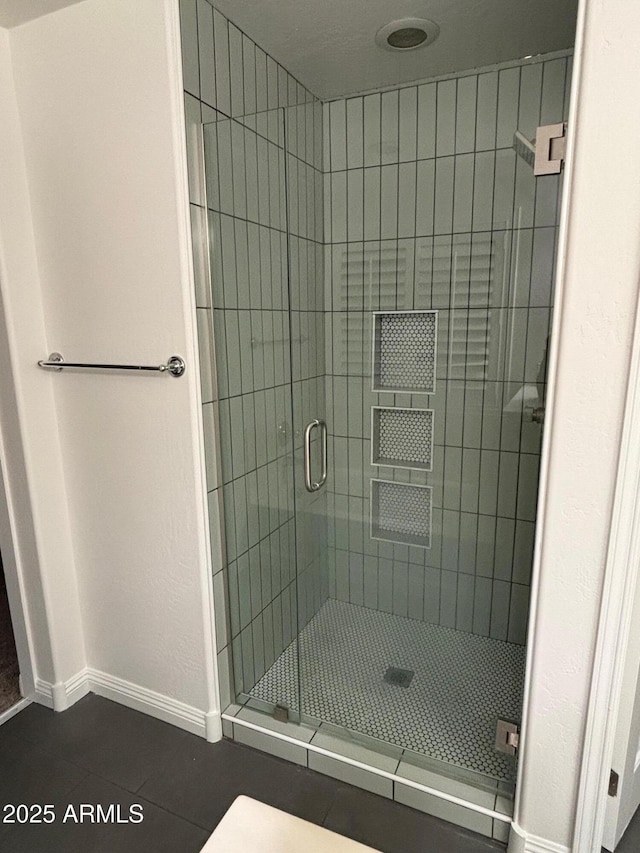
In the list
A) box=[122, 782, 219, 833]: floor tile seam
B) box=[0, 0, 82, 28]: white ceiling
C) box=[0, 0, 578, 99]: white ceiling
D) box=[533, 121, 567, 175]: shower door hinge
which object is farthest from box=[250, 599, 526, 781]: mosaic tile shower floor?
box=[0, 0, 82, 28]: white ceiling

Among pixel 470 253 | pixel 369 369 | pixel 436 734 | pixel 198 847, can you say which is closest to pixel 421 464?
pixel 369 369

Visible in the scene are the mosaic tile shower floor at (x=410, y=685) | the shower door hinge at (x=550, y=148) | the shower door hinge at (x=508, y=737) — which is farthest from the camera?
the mosaic tile shower floor at (x=410, y=685)

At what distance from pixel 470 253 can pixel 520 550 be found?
1.10 metres

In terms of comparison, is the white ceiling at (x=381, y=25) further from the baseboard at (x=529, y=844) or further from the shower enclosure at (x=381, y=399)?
the baseboard at (x=529, y=844)

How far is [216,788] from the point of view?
1.59 meters

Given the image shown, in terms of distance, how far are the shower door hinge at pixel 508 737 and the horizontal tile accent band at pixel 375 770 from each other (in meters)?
0.16

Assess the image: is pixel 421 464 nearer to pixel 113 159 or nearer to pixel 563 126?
pixel 563 126

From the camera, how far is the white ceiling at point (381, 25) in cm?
150

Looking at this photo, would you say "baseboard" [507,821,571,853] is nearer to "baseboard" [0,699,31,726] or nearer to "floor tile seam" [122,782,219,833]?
"floor tile seam" [122,782,219,833]

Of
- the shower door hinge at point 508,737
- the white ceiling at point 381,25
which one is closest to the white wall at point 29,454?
the white ceiling at point 381,25

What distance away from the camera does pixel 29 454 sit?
66.7 inches

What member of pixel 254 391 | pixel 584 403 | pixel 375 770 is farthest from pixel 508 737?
pixel 254 391

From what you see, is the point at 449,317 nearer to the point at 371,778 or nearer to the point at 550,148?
the point at 550,148

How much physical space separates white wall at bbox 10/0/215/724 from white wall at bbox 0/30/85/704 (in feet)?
0.11
